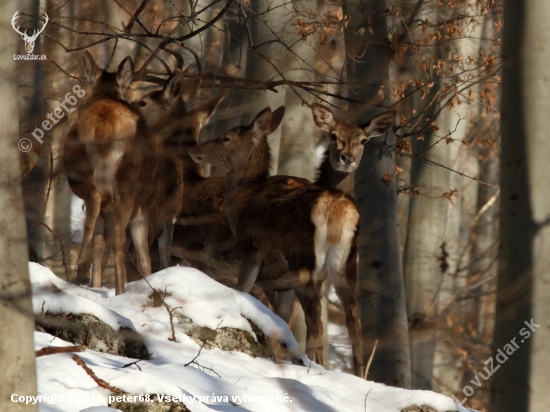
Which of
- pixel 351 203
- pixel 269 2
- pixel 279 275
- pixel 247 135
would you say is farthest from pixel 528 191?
pixel 269 2

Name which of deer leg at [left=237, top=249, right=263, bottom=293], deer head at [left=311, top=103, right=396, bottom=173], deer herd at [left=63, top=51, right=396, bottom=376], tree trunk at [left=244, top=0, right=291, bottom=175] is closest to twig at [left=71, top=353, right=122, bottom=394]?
deer herd at [left=63, top=51, right=396, bottom=376]

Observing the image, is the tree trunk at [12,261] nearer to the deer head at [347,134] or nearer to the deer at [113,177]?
the deer at [113,177]

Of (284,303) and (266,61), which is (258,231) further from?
(266,61)

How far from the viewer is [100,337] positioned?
20.6ft

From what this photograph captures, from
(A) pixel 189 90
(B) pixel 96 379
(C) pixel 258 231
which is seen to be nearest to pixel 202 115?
(A) pixel 189 90

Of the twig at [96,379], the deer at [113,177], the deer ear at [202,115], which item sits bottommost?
the twig at [96,379]

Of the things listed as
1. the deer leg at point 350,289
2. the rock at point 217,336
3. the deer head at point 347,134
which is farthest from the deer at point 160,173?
the deer leg at point 350,289

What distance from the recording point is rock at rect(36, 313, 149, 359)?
6.15 meters

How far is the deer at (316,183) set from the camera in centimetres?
995

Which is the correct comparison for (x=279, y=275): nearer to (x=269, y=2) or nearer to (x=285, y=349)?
(x=285, y=349)

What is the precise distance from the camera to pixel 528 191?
5.26m

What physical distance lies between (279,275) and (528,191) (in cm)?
464

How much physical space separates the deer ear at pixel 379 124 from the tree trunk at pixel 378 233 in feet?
0.55

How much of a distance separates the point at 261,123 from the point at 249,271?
5.81 feet
